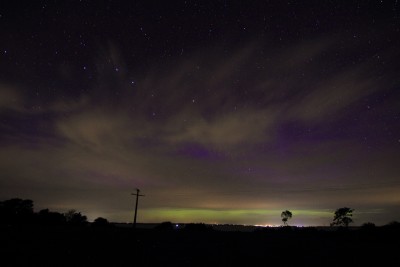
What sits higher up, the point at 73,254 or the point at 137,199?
the point at 137,199

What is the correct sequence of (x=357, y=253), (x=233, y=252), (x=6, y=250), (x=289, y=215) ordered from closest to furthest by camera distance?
(x=6, y=250) < (x=233, y=252) < (x=357, y=253) < (x=289, y=215)

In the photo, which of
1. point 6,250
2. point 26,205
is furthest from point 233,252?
point 26,205

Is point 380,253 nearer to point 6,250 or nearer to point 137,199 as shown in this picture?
point 6,250

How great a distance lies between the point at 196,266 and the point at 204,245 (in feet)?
28.9

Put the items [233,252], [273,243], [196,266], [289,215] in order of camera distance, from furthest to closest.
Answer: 1. [289,215]
2. [273,243]
3. [233,252]
4. [196,266]

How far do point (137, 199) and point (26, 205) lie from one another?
39264mm

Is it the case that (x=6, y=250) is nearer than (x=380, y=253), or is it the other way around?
(x=6, y=250)

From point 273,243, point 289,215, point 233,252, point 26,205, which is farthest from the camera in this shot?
point 289,215

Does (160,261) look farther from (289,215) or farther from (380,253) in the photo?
(289,215)

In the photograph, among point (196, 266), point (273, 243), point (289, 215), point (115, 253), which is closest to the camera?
point (196, 266)

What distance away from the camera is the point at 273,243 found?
31172 mm

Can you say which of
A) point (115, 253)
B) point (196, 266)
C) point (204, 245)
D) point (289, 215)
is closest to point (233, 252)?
point (204, 245)

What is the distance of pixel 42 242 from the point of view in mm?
22016

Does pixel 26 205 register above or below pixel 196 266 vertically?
above
